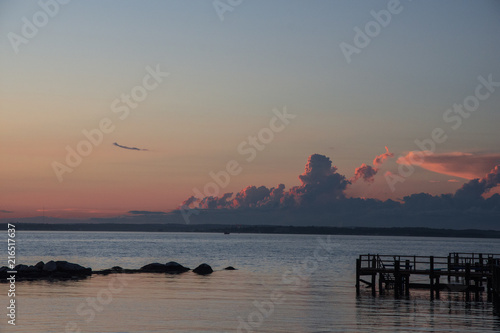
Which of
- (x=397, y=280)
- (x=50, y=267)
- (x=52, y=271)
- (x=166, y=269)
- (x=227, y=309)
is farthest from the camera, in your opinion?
(x=166, y=269)

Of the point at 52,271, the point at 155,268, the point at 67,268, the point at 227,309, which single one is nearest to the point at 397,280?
the point at 227,309

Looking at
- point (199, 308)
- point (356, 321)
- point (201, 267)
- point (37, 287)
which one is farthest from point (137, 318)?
point (201, 267)

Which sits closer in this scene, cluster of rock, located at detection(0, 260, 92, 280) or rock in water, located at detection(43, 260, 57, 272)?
cluster of rock, located at detection(0, 260, 92, 280)

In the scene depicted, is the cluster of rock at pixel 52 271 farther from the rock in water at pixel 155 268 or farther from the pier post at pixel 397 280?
the pier post at pixel 397 280

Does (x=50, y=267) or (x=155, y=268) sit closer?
(x=50, y=267)

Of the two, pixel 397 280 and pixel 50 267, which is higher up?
pixel 397 280

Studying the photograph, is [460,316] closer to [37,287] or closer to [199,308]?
[199,308]

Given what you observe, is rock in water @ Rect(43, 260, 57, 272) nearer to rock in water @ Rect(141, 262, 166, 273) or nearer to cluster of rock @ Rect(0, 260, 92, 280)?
cluster of rock @ Rect(0, 260, 92, 280)

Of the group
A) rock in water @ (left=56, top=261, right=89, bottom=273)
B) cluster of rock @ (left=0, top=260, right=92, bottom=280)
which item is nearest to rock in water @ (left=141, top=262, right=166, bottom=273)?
cluster of rock @ (left=0, top=260, right=92, bottom=280)

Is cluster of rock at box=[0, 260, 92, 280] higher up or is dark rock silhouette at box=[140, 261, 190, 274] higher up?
cluster of rock at box=[0, 260, 92, 280]

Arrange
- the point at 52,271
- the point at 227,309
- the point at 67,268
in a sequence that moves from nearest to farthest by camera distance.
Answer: the point at 227,309, the point at 52,271, the point at 67,268

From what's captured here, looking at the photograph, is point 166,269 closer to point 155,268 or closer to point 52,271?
point 155,268

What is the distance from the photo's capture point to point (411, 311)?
39469 mm

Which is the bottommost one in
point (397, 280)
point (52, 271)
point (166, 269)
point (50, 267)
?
point (166, 269)
